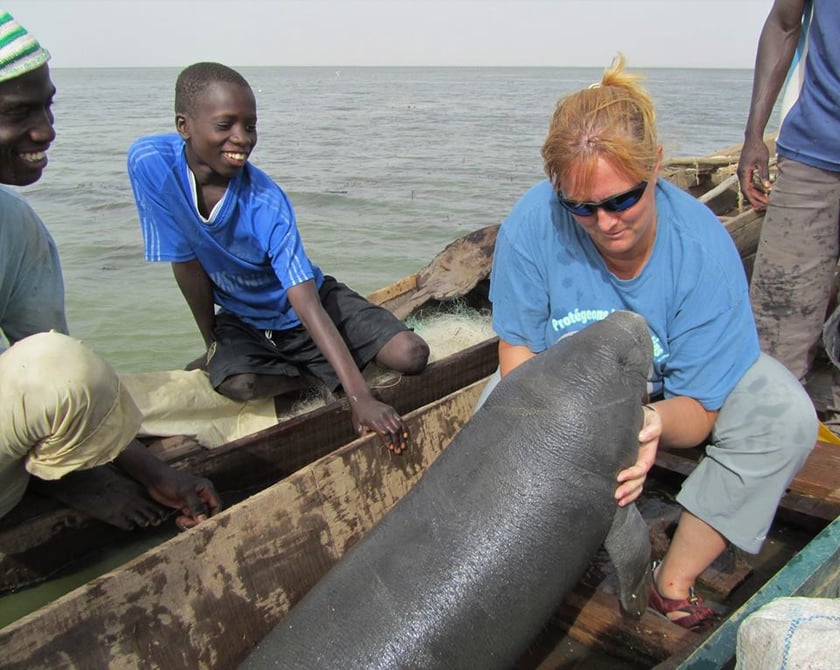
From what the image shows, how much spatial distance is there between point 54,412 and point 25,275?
3.25 feet

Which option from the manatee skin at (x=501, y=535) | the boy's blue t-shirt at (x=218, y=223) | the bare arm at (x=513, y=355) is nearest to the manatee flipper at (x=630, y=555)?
the manatee skin at (x=501, y=535)

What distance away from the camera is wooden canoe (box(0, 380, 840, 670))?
8.18ft

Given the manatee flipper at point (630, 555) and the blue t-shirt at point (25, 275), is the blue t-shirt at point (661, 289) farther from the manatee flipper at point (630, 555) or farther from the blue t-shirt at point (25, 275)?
the blue t-shirt at point (25, 275)

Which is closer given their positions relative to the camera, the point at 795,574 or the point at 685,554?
the point at 795,574

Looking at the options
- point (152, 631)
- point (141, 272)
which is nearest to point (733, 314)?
point (152, 631)

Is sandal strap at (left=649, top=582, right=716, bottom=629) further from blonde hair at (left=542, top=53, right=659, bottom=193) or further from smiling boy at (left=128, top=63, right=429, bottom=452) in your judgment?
blonde hair at (left=542, top=53, right=659, bottom=193)

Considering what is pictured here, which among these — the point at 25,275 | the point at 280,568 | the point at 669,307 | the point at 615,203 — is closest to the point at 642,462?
the point at 669,307

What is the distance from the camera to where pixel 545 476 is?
268 cm

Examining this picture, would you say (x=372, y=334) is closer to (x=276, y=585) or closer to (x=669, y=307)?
(x=276, y=585)

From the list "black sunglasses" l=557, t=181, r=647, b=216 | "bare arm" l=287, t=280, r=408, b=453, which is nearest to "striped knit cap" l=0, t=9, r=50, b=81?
"bare arm" l=287, t=280, r=408, b=453

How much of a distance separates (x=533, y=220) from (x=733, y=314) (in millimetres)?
865

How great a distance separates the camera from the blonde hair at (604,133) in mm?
2508

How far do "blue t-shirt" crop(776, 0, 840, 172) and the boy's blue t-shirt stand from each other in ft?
9.32

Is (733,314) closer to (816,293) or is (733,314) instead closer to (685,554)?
(685,554)
